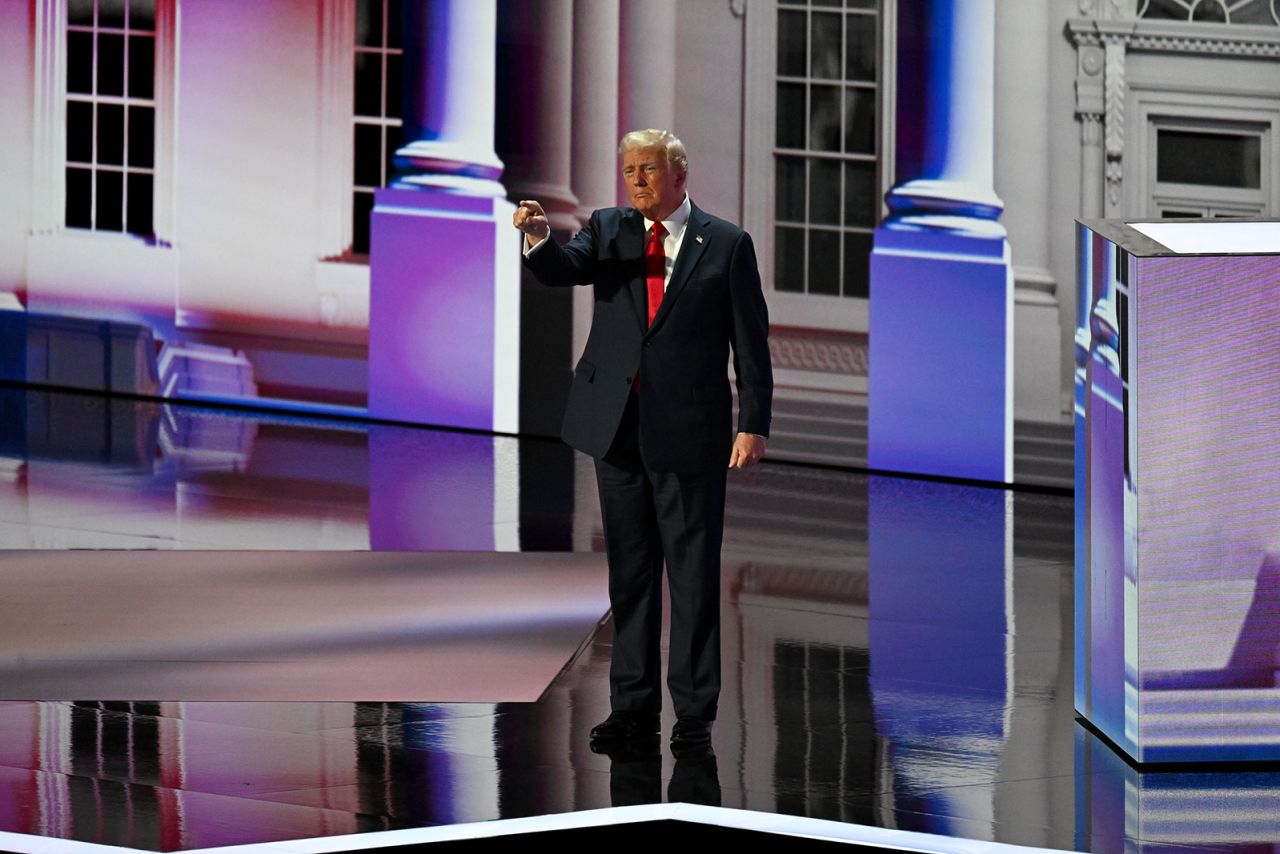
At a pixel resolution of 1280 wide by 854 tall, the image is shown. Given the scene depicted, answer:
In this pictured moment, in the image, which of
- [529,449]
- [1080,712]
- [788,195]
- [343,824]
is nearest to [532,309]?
[529,449]

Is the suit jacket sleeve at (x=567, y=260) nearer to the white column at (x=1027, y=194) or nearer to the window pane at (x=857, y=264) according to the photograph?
the white column at (x=1027, y=194)

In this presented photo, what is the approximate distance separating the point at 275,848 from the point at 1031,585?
3.72 meters

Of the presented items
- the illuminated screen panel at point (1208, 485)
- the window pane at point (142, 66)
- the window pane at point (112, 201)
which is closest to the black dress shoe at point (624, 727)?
the illuminated screen panel at point (1208, 485)

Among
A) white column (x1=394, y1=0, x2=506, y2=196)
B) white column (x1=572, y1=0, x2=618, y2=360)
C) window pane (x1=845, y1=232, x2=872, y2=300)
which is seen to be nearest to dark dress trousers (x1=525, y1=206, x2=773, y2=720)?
window pane (x1=845, y1=232, x2=872, y2=300)

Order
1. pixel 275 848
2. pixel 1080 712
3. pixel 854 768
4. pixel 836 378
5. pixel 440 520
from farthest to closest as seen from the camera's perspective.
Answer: pixel 836 378, pixel 440 520, pixel 1080 712, pixel 854 768, pixel 275 848

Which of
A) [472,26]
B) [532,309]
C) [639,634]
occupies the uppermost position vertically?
[472,26]

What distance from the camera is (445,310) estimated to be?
10.5 meters

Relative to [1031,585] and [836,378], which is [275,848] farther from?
[836,378]

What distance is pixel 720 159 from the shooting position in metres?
10.0

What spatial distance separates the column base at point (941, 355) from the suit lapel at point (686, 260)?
17.1 feet

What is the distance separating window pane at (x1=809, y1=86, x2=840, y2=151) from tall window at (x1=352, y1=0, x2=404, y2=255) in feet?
7.81

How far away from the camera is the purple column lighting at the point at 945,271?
30.6ft

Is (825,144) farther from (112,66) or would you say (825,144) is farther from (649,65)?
(112,66)

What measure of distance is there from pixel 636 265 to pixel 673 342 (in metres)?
0.20
